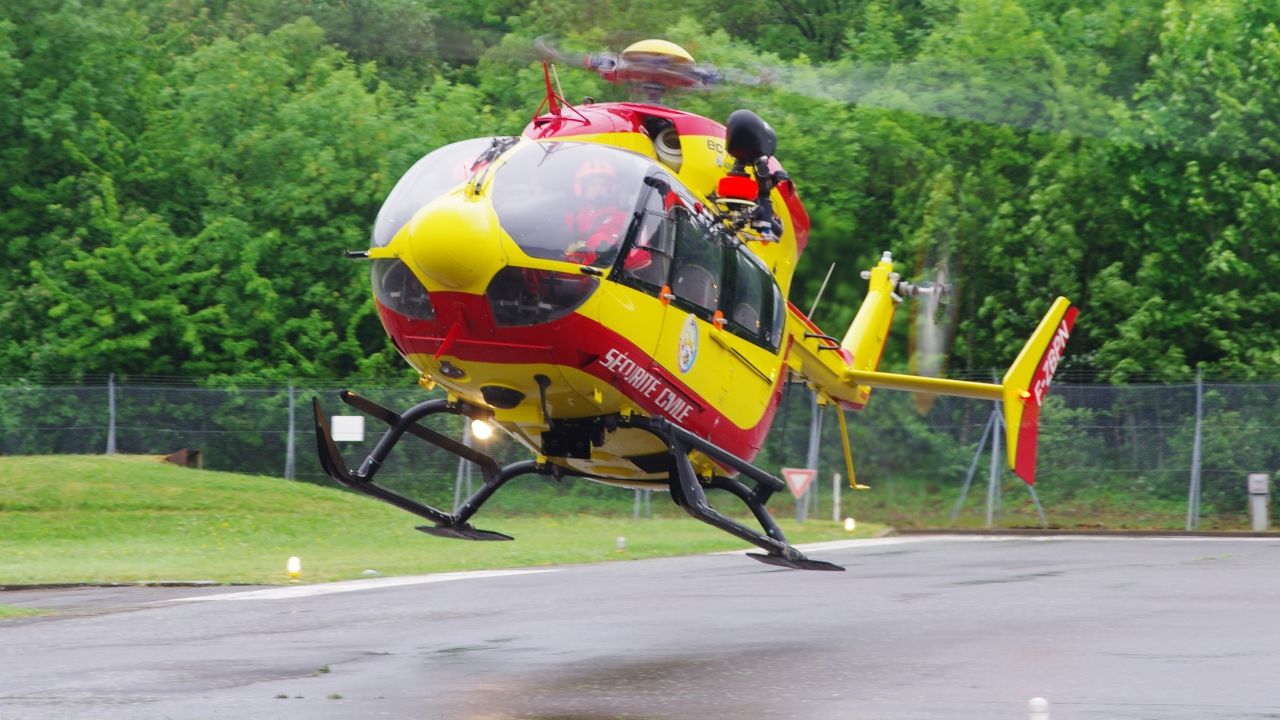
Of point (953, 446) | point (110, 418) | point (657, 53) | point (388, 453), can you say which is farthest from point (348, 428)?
point (657, 53)

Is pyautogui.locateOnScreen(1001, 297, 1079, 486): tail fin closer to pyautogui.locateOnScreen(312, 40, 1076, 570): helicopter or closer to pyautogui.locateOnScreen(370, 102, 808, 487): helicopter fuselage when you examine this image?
pyautogui.locateOnScreen(312, 40, 1076, 570): helicopter

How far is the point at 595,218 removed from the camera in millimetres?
11141

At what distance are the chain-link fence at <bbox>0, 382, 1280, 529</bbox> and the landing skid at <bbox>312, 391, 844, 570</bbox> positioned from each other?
55.0 ft

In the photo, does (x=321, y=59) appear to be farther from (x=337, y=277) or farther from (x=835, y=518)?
(x=835, y=518)

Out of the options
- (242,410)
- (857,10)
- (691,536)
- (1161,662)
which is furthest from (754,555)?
(857,10)

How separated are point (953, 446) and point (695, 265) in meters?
21.2

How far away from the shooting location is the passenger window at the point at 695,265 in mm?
11953

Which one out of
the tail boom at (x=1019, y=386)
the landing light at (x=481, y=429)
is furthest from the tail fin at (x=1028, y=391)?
the landing light at (x=481, y=429)

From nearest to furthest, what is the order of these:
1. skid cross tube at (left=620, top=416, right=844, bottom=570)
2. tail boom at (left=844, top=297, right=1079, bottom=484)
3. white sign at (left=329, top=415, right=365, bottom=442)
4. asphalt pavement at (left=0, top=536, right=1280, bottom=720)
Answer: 1. asphalt pavement at (left=0, top=536, right=1280, bottom=720)
2. skid cross tube at (left=620, top=416, right=844, bottom=570)
3. tail boom at (left=844, top=297, right=1079, bottom=484)
4. white sign at (left=329, top=415, right=365, bottom=442)

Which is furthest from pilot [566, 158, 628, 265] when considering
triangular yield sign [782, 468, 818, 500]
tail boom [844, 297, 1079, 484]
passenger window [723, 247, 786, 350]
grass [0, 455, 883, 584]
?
triangular yield sign [782, 468, 818, 500]

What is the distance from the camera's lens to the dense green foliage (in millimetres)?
34938

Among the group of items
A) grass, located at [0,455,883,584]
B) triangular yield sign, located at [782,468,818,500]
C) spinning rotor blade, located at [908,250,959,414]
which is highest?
spinning rotor blade, located at [908,250,959,414]

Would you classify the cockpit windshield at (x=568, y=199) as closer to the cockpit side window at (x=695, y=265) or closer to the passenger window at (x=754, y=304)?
the cockpit side window at (x=695, y=265)

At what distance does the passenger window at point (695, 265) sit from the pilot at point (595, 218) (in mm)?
664
